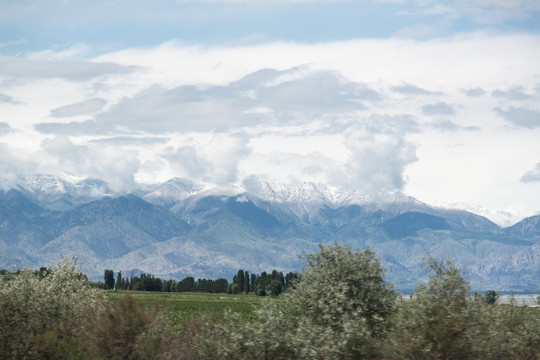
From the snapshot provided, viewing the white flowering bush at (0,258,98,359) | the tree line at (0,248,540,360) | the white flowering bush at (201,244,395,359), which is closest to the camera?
the tree line at (0,248,540,360)

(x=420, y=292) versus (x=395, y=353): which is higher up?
(x=420, y=292)

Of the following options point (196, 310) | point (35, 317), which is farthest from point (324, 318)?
point (196, 310)

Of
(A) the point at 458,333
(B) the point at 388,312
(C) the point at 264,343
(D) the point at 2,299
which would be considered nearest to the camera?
(A) the point at 458,333

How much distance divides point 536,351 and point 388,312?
841 centimetres

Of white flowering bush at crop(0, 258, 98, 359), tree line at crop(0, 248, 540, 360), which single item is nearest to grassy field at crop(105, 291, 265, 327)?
tree line at crop(0, 248, 540, 360)

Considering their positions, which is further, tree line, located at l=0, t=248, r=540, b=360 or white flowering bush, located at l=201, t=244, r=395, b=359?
white flowering bush, located at l=201, t=244, r=395, b=359

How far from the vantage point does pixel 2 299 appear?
113 feet

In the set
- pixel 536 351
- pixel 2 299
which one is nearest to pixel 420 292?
pixel 536 351

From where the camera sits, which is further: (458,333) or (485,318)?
(485,318)

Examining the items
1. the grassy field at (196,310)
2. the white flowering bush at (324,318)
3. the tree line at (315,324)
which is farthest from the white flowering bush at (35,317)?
the white flowering bush at (324,318)

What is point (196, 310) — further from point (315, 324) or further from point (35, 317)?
point (315, 324)

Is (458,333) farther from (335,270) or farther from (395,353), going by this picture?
(335,270)

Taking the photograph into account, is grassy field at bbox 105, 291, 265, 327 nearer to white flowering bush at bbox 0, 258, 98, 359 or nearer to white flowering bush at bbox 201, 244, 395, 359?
white flowering bush at bbox 201, 244, 395, 359

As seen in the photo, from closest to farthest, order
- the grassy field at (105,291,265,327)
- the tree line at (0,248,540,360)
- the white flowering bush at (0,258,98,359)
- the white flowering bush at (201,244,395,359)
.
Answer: the tree line at (0,248,540,360) → the white flowering bush at (201,244,395,359) → the white flowering bush at (0,258,98,359) → the grassy field at (105,291,265,327)
